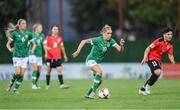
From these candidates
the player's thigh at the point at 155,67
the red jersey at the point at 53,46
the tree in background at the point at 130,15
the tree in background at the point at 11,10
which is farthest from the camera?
the tree in background at the point at 130,15

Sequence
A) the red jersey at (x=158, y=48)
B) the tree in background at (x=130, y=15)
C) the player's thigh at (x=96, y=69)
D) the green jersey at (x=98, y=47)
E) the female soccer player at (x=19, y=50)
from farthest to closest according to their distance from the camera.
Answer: the tree in background at (x=130, y=15), the female soccer player at (x=19, y=50), the red jersey at (x=158, y=48), the green jersey at (x=98, y=47), the player's thigh at (x=96, y=69)

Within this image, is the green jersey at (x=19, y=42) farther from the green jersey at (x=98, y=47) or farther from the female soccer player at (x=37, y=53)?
the female soccer player at (x=37, y=53)

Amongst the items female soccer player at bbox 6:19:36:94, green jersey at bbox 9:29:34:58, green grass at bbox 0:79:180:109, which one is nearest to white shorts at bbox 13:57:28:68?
female soccer player at bbox 6:19:36:94

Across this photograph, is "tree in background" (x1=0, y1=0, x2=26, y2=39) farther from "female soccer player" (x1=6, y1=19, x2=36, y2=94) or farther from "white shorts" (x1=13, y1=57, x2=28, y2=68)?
"white shorts" (x1=13, y1=57, x2=28, y2=68)

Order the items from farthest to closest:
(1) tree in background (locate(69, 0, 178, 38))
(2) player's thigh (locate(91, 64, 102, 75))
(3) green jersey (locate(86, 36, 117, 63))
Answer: (1) tree in background (locate(69, 0, 178, 38))
(3) green jersey (locate(86, 36, 117, 63))
(2) player's thigh (locate(91, 64, 102, 75))

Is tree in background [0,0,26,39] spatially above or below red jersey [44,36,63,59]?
above

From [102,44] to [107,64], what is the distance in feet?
49.5

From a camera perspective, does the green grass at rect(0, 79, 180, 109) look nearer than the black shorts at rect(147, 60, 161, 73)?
Yes

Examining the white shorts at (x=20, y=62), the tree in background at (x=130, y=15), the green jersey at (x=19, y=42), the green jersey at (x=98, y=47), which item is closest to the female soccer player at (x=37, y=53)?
the green jersey at (x=19, y=42)

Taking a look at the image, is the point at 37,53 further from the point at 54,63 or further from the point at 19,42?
the point at 19,42

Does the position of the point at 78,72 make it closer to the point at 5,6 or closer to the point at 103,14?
the point at 5,6

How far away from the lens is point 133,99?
70.0 ft

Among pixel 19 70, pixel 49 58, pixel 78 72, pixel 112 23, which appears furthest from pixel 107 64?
pixel 112 23

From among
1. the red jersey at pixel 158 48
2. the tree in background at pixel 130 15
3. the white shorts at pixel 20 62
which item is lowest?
the tree in background at pixel 130 15
